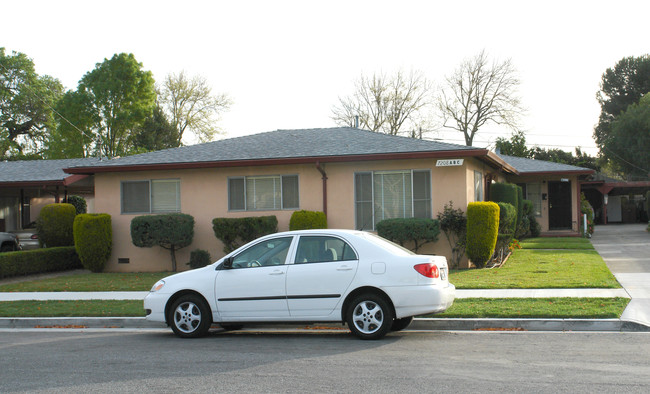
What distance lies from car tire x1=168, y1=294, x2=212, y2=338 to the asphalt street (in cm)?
23

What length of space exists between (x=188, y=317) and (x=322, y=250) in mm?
2212

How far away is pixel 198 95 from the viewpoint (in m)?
54.2

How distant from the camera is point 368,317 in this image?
28.8 ft

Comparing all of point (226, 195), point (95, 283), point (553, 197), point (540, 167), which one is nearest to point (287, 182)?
point (226, 195)

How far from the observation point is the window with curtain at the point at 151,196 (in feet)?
64.8

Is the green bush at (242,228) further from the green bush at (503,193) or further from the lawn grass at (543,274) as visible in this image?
the green bush at (503,193)

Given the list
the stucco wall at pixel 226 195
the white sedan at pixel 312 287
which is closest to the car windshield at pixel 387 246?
the white sedan at pixel 312 287

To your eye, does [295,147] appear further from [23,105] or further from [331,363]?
[23,105]

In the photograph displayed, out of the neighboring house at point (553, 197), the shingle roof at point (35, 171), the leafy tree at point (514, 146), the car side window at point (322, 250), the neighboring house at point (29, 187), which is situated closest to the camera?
the car side window at point (322, 250)

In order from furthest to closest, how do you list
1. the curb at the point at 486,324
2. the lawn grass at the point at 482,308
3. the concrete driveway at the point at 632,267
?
the concrete driveway at the point at 632,267 → the lawn grass at the point at 482,308 → the curb at the point at 486,324

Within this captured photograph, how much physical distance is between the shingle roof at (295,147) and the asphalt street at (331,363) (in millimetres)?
9017

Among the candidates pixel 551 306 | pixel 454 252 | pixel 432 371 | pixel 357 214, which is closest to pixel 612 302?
pixel 551 306

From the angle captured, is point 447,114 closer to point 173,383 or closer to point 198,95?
point 198,95

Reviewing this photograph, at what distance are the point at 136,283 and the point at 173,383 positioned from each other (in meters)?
9.98
